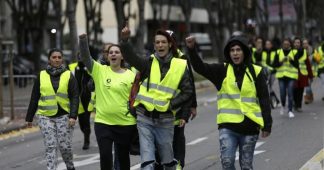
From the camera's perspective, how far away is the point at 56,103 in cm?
930

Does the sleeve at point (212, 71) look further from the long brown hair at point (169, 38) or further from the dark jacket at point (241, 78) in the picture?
the long brown hair at point (169, 38)

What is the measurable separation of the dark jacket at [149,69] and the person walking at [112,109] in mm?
608

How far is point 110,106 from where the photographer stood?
7902mm

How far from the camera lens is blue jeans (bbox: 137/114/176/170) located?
7.29 metres

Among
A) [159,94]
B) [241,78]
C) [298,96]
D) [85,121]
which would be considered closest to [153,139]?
[159,94]

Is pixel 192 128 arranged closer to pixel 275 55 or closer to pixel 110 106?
pixel 275 55

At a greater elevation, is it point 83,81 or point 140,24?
point 140,24

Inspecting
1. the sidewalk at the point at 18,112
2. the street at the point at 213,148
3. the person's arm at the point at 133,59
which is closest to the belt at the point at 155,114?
the person's arm at the point at 133,59

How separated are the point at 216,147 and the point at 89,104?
2259mm

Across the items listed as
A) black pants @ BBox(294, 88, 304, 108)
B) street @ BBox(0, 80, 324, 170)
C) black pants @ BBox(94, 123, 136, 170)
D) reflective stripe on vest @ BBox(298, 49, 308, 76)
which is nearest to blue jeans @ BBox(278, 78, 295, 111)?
street @ BBox(0, 80, 324, 170)

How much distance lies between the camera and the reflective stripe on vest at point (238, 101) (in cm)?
717

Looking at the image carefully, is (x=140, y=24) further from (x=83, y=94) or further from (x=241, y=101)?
(x=241, y=101)

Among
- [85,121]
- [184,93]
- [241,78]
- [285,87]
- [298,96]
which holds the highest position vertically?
[241,78]

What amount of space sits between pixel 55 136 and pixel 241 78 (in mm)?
2959
